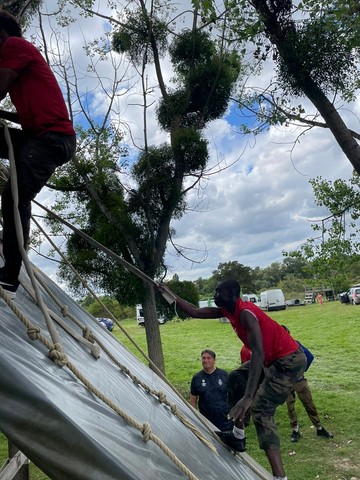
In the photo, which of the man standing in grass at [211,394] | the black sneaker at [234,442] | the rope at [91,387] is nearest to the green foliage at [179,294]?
the man standing in grass at [211,394]

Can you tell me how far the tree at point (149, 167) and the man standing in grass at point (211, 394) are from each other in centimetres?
333

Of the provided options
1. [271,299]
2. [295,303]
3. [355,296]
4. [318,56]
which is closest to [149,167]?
[318,56]

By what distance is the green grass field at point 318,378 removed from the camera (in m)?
7.25

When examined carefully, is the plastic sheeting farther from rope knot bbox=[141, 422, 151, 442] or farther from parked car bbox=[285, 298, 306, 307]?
parked car bbox=[285, 298, 306, 307]

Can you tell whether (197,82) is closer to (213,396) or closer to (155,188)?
(155,188)

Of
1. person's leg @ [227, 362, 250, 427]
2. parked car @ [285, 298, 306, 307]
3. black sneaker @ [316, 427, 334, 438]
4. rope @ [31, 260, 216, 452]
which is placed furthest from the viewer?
parked car @ [285, 298, 306, 307]

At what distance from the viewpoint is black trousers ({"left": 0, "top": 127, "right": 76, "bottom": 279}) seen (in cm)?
234

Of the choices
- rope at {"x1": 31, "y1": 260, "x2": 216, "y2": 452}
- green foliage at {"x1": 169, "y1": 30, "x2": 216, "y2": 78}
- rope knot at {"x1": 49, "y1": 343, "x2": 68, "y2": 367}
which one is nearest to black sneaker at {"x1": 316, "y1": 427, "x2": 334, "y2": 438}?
rope at {"x1": 31, "y1": 260, "x2": 216, "y2": 452}

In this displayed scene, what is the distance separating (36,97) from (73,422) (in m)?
1.50

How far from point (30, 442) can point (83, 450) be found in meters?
0.15

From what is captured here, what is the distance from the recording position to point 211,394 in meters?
6.00

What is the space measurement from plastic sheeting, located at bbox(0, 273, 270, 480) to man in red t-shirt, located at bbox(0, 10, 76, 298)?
0.91 feet

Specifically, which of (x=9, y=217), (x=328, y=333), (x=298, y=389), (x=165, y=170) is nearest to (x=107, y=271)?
(x=165, y=170)

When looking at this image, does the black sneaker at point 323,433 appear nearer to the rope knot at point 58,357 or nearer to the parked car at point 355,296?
the rope knot at point 58,357
